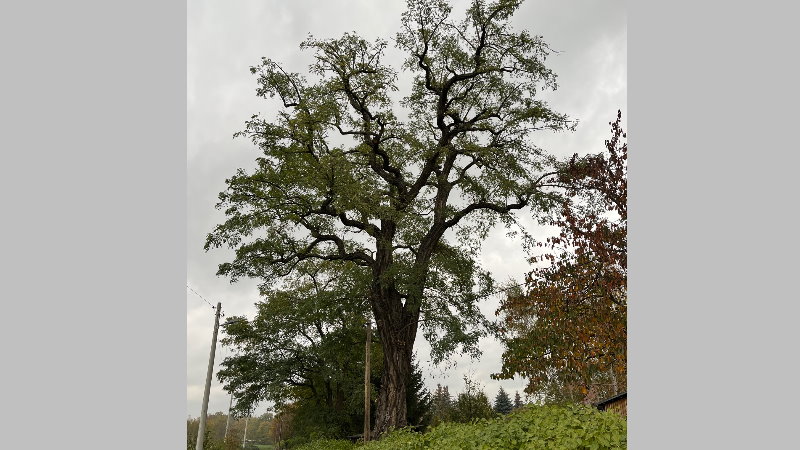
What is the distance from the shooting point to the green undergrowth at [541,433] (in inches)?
215

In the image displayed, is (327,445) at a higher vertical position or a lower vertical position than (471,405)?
lower

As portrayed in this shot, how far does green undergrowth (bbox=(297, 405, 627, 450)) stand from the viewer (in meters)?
5.45

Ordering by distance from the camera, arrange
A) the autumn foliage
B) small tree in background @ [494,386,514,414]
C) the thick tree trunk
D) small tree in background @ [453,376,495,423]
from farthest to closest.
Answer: small tree in background @ [494,386,514,414] → small tree in background @ [453,376,495,423] → the thick tree trunk → the autumn foliage

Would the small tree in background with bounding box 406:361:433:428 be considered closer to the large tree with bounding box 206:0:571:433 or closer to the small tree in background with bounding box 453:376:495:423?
the small tree in background with bounding box 453:376:495:423

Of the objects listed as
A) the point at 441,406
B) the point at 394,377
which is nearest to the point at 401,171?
the point at 394,377

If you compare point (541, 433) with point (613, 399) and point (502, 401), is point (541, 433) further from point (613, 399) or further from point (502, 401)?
point (502, 401)

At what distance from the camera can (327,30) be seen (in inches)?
534

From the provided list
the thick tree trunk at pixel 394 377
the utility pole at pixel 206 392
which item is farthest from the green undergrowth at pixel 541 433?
the utility pole at pixel 206 392

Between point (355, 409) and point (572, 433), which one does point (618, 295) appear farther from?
point (355, 409)

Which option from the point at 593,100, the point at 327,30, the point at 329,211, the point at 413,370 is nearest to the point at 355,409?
the point at 413,370

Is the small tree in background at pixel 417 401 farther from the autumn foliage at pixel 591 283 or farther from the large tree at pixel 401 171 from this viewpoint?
the autumn foliage at pixel 591 283

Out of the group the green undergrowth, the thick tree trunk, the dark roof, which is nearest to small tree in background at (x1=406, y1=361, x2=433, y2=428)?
the thick tree trunk

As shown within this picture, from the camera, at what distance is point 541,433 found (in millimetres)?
6305

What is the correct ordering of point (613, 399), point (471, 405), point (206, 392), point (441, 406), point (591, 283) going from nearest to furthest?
point (591, 283) < point (613, 399) < point (206, 392) < point (471, 405) < point (441, 406)
